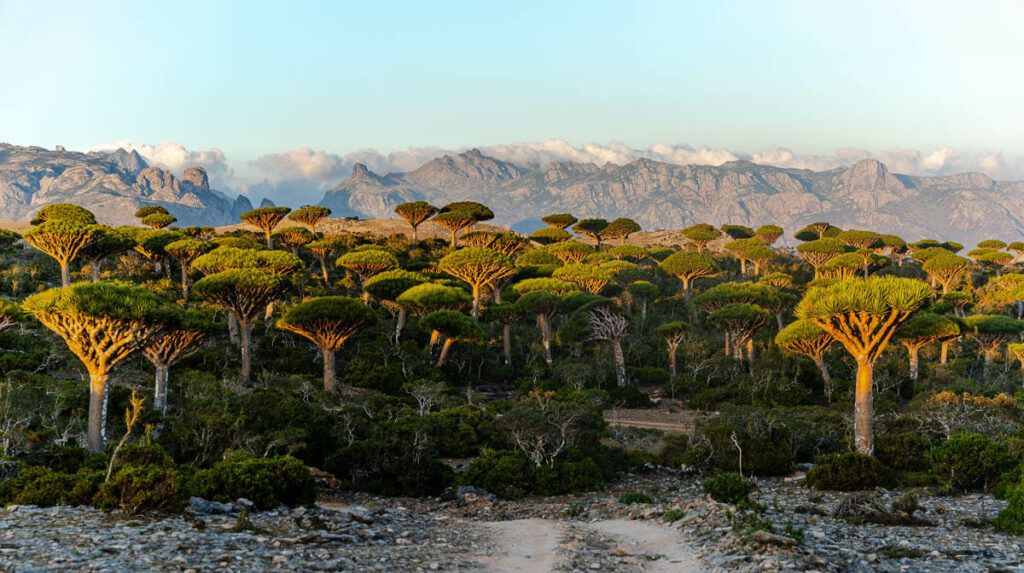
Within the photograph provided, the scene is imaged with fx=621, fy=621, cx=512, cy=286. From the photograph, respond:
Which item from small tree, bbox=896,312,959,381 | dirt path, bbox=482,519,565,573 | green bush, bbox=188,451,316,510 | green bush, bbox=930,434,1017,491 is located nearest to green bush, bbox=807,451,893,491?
green bush, bbox=930,434,1017,491

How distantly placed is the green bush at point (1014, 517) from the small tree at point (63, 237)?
6475 cm

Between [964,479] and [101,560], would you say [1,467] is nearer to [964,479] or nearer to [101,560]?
[101,560]

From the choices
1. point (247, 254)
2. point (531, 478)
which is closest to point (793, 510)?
point (531, 478)

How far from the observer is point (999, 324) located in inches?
2281

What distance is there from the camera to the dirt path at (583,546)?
1484 cm

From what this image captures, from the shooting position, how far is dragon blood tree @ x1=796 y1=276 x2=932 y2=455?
92.7ft

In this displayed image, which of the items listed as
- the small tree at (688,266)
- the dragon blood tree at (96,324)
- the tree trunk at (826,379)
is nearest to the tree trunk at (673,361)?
the tree trunk at (826,379)

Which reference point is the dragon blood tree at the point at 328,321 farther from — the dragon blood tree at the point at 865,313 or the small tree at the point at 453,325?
the dragon blood tree at the point at 865,313

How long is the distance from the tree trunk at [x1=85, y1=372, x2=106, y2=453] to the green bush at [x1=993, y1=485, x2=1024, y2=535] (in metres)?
31.7

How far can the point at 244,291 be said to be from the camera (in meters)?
45.0

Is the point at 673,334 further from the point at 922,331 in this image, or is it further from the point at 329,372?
the point at 329,372

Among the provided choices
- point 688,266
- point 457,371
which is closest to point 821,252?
point 688,266

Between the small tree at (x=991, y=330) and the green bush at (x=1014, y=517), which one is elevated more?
the green bush at (x=1014, y=517)

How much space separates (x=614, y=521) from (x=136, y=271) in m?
69.1
